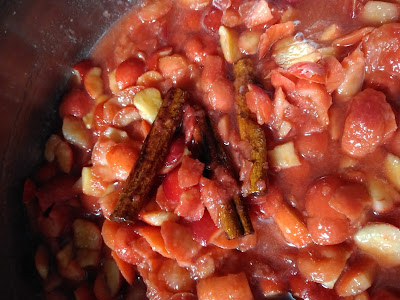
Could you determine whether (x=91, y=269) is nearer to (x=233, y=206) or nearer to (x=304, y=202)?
(x=233, y=206)

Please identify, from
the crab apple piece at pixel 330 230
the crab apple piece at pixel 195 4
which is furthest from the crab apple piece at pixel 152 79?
the crab apple piece at pixel 330 230

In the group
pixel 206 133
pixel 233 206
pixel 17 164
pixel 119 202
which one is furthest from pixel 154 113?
pixel 17 164

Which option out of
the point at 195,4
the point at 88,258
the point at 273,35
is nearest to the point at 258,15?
the point at 273,35

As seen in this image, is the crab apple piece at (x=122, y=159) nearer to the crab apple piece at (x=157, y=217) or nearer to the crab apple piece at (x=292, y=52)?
the crab apple piece at (x=157, y=217)

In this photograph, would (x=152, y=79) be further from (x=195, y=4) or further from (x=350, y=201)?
(x=350, y=201)

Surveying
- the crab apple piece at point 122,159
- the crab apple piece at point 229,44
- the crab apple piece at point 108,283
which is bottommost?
the crab apple piece at point 108,283

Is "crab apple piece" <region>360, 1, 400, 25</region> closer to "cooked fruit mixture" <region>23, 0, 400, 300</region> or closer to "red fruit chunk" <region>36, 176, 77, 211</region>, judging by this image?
"cooked fruit mixture" <region>23, 0, 400, 300</region>

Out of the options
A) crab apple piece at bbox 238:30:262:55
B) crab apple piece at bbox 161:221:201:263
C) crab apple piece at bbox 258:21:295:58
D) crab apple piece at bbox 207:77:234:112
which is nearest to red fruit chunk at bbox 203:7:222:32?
crab apple piece at bbox 238:30:262:55
